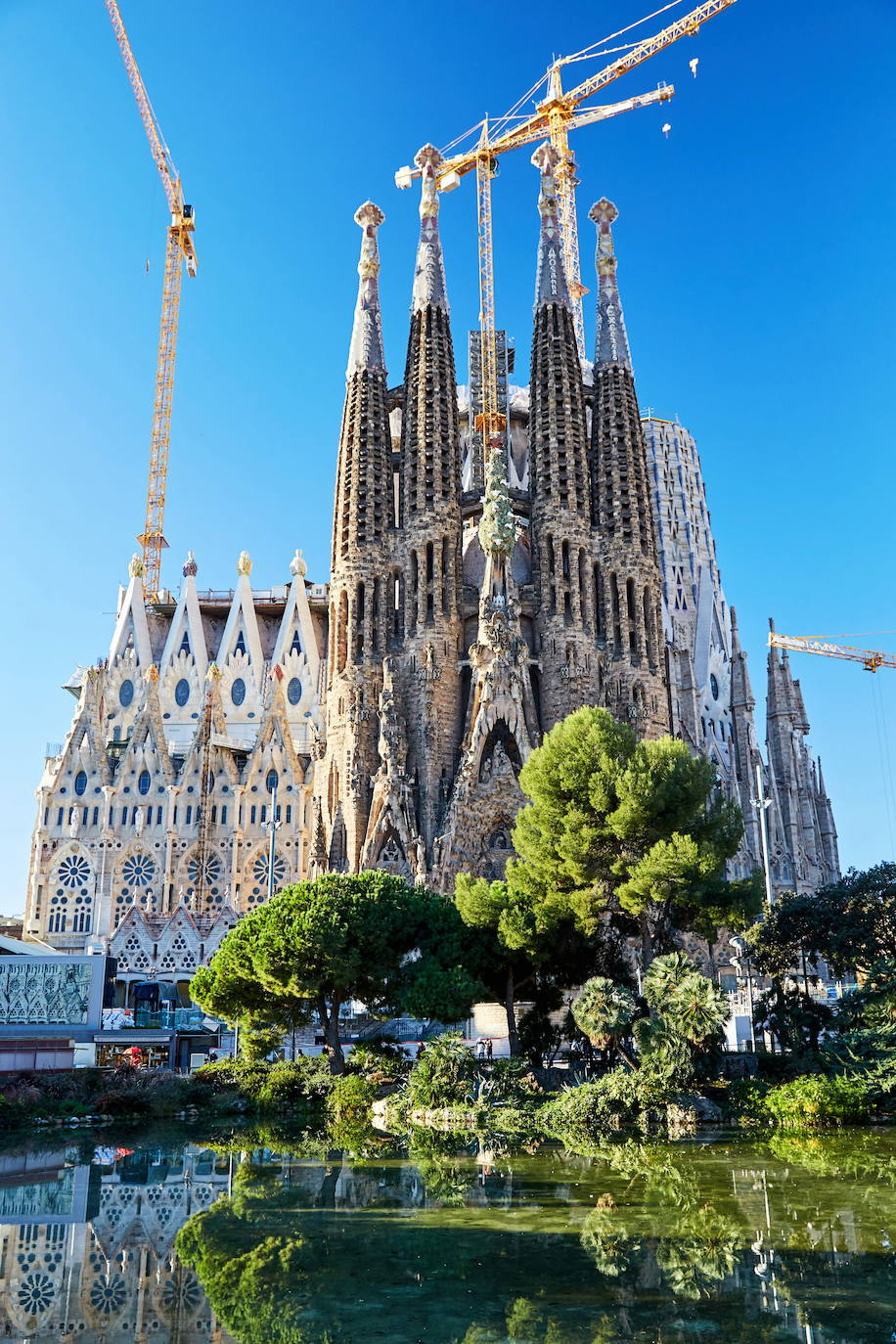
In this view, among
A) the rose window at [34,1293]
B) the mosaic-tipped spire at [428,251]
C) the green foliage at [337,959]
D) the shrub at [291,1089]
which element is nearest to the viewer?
the rose window at [34,1293]

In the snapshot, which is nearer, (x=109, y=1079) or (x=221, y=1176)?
(x=221, y=1176)

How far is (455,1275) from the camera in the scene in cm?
1083

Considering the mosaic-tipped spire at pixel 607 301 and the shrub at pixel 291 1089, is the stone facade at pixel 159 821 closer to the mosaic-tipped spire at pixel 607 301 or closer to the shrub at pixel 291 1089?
the mosaic-tipped spire at pixel 607 301

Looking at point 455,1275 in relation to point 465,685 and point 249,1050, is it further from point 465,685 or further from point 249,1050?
point 465,685

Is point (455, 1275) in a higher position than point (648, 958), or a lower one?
lower

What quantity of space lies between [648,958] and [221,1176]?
36.9ft

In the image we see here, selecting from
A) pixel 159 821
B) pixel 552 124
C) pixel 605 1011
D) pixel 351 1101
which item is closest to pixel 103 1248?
pixel 351 1101

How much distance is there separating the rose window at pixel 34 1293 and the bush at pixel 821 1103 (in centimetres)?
1387

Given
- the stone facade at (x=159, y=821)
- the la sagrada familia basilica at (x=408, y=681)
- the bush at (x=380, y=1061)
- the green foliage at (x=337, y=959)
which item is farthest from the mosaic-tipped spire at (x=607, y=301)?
the bush at (x=380, y=1061)

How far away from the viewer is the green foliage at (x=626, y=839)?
24.0m

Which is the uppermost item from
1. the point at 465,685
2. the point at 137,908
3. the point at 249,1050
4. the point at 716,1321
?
the point at 465,685

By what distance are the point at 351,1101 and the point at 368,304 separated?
3605 centimetres

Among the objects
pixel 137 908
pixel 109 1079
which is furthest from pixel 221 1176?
pixel 137 908

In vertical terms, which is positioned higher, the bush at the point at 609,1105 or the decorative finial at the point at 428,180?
the decorative finial at the point at 428,180
